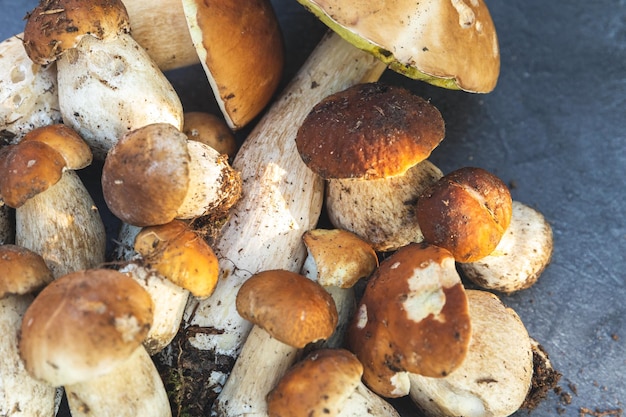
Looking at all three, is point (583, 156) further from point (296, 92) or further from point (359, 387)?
point (359, 387)

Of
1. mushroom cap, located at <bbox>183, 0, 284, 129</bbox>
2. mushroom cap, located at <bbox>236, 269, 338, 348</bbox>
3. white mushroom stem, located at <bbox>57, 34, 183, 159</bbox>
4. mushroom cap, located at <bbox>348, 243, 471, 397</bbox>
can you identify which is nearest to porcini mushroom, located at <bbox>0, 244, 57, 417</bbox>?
white mushroom stem, located at <bbox>57, 34, 183, 159</bbox>

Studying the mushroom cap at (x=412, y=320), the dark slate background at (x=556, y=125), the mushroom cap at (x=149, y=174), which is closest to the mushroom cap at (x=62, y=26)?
the mushroom cap at (x=149, y=174)

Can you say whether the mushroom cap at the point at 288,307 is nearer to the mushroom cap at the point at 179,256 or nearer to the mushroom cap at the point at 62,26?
the mushroom cap at the point at 179,256

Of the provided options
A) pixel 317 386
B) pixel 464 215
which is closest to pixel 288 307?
pixel 317 386

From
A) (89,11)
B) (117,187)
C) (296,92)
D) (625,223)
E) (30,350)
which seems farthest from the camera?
(625,223)

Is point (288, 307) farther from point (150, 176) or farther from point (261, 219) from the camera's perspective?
point (150, 176)

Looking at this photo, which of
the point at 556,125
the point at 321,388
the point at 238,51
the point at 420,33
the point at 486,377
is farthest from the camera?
the point at 556,125

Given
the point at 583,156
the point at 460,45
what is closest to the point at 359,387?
the point at 460,45
